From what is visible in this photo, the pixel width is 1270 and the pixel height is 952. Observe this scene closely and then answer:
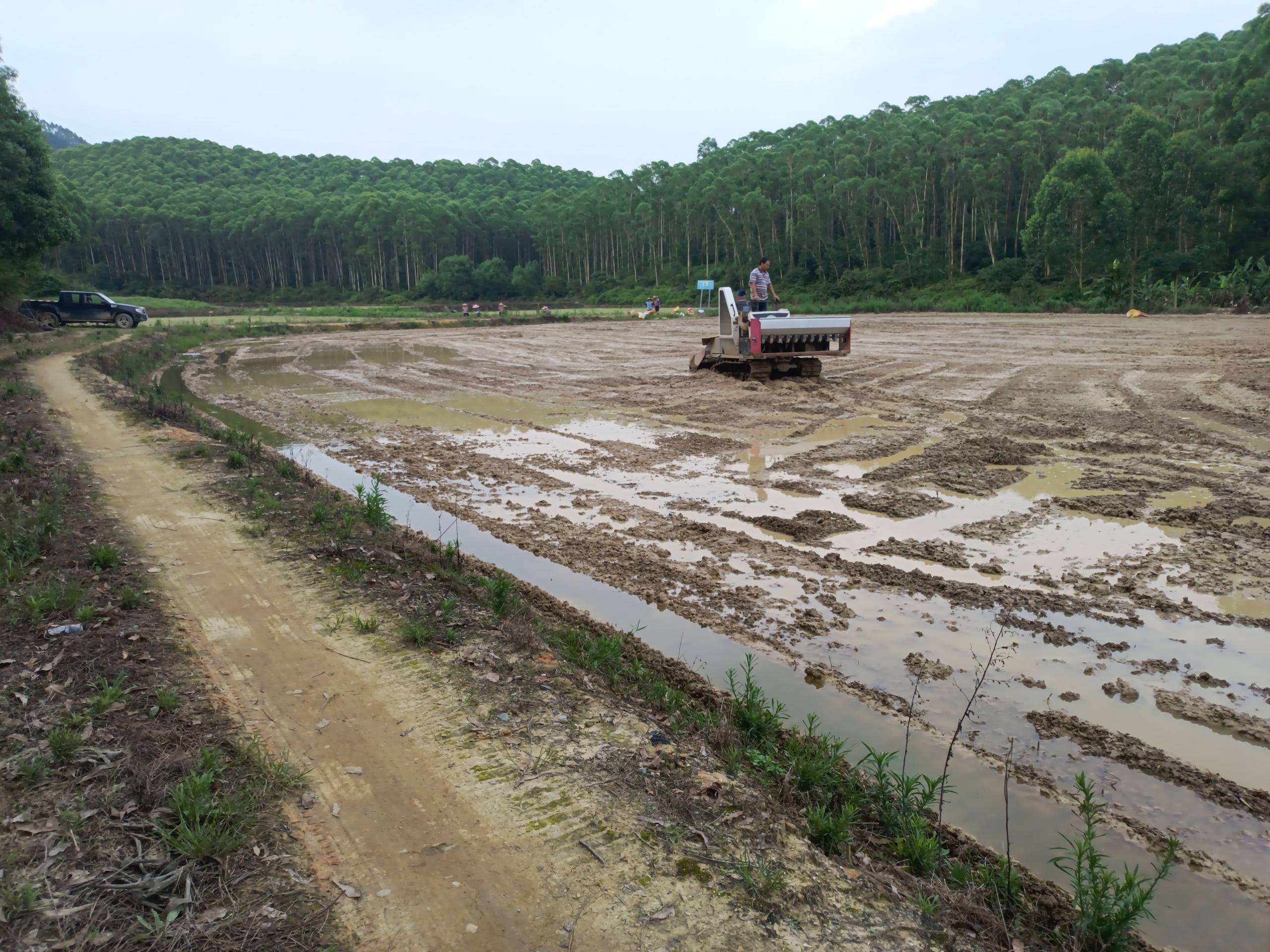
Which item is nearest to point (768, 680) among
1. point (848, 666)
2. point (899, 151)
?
point (848, 666)

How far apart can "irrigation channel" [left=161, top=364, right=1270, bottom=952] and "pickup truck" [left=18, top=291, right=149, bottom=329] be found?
3657 cm

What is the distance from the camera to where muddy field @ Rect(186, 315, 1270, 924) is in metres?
4.72

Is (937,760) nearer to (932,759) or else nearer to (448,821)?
(932,759)

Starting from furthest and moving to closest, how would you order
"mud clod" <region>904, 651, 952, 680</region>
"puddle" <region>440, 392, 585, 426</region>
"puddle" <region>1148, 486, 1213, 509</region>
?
1. "puddle" <region>440, 392, 585, 426</region>
2. "puddle" <region>1148, 486, 1213, 509</region>
3. "mud clod" <region>904, 651, 952, 680</region>

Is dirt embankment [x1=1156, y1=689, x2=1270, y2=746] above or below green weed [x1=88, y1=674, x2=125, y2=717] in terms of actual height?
below

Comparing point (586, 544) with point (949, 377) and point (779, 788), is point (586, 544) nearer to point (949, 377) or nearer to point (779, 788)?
point (779, 788)

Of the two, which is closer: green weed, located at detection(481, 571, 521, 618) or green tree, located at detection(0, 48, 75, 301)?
green weed, located at detection(481, 571, 521, 618)

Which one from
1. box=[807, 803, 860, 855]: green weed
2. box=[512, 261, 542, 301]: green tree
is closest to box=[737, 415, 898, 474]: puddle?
box=[807, 803, 860, 855]: green weed

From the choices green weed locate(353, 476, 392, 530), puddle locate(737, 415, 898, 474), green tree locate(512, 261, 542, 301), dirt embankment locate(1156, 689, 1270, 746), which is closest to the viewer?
dirt embankment locate(1156, 689, 1270, 746)

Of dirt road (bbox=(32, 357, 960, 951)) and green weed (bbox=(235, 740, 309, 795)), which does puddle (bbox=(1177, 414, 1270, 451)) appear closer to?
dirt road (bbox=(32, 357, 960, 951))

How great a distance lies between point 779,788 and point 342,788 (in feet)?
7.00

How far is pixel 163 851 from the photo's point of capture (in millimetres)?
3271

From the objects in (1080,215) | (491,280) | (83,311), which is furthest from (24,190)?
(491,280)

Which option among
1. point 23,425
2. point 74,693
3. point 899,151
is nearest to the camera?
point 74,693
